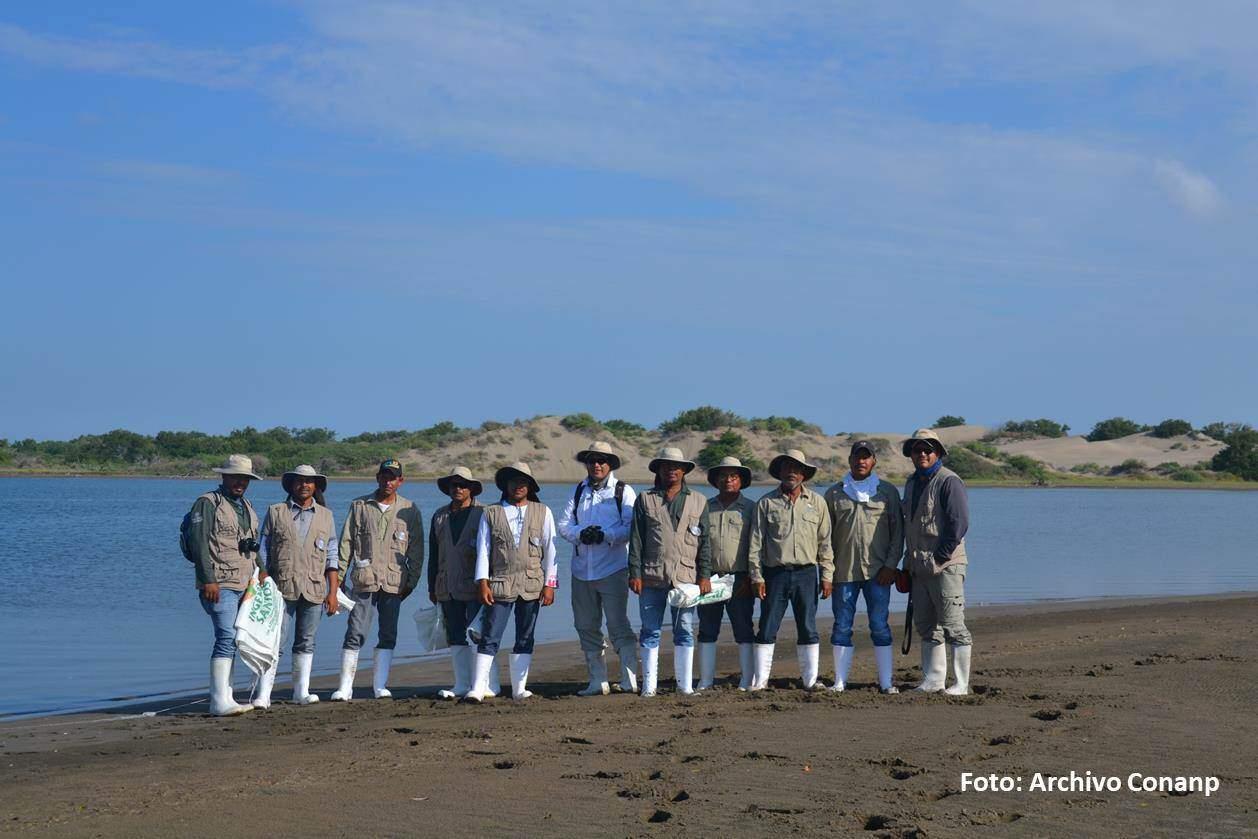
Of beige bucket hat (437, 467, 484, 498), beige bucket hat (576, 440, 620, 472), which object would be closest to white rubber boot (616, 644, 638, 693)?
beige bucket hat (576, 440, 620, 472)

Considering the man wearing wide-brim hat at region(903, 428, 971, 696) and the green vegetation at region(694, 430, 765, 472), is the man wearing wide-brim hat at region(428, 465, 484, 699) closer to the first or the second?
the man wearing wide-brim hat at region(903, 428, 971, 696)

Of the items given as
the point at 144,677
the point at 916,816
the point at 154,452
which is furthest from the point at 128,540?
the point at 154,452

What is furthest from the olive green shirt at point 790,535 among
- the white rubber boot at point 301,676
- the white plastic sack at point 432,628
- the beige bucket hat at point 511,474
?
the white rubber boot at point 301,676

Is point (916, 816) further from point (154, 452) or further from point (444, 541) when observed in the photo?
point (154, 452)

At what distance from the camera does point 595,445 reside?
10234 millimetres

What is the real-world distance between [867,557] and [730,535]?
3.39ft

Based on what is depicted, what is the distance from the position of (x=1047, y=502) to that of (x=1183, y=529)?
1603 cm

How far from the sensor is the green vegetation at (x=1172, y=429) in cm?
9100

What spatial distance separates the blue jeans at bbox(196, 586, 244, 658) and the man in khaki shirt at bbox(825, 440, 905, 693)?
14.4 feet

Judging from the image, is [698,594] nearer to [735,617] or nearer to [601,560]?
[735,617]

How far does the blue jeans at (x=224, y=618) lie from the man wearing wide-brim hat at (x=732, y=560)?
3.47 meters

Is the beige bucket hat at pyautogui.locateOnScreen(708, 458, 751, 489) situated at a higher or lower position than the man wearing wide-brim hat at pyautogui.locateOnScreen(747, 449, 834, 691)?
higher

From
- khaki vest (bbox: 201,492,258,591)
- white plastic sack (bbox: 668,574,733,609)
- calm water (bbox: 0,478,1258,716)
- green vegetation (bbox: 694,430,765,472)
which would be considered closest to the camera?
khaki vest (bbox: 201,492,258,591)

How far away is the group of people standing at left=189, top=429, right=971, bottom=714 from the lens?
9750 millimetres
